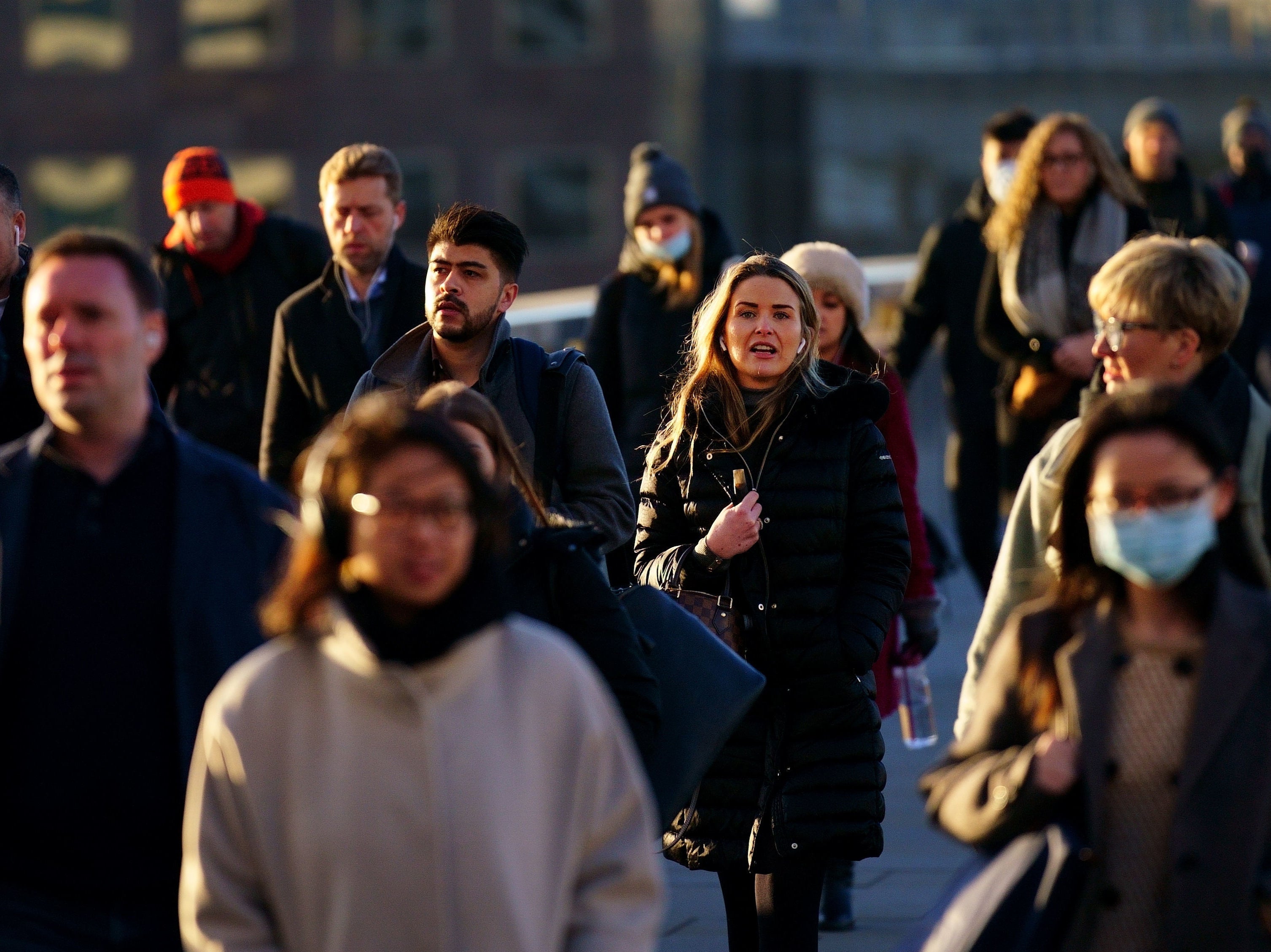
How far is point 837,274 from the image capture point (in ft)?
21.6

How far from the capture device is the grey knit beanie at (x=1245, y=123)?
12.4m

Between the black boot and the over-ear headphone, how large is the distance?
333 centimetres

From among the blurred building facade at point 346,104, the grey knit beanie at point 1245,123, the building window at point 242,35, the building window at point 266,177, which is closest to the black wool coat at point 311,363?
the grey knit beanie at point 1245,123

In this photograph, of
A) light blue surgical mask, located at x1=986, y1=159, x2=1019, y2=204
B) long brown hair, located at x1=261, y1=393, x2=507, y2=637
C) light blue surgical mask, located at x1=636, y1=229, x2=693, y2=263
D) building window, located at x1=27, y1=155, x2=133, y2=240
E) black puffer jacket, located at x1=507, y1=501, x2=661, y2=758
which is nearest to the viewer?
long brown hair, located at x1=261, y1=393, x2=507, y2=637

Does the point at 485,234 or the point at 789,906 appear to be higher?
the point at 485,234

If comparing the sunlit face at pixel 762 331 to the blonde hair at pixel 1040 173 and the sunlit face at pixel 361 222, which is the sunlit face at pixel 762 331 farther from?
the blonde hair at pixel 1040 173

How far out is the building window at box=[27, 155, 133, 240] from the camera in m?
46.7

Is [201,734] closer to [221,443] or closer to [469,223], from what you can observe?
[469,223]

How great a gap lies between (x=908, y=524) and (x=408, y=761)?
3.59 metres

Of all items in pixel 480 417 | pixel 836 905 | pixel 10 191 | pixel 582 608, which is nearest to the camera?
pixel 480 417

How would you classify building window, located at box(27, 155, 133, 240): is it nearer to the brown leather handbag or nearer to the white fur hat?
the white fur hat

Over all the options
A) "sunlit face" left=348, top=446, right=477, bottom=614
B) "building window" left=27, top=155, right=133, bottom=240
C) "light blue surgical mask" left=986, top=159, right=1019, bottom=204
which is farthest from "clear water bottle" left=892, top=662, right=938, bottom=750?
"building window" left=27, top=155, right=133, bottom=240

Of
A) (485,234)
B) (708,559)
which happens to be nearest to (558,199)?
(485,234)

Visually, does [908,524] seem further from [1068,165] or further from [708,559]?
[1068,165]
